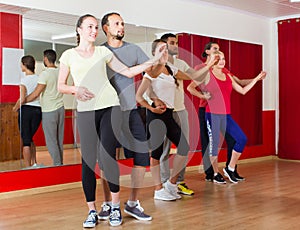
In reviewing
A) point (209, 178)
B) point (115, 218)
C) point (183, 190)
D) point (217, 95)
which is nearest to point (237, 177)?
point (209, 178)

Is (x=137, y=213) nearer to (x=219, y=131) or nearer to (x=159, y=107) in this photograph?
(x=159, y=107)

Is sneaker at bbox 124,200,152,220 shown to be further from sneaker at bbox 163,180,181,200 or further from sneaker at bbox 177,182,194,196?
sneaker at bbox 177,182,194,196

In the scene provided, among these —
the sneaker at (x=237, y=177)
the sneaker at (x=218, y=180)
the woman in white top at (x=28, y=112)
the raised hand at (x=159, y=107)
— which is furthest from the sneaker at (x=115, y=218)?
the sneaker at (x=237, y=177)

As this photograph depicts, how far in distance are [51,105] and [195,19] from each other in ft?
7.87

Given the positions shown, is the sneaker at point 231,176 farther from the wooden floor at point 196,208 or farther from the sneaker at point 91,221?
the sneaker at point 91,221

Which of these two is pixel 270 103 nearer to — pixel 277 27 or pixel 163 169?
pixel 277 27

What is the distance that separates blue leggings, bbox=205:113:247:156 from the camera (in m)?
4.88

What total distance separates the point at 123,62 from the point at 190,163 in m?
2.99

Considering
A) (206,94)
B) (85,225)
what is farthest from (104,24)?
(206,94)

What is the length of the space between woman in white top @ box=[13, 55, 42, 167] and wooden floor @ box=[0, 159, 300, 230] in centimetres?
42

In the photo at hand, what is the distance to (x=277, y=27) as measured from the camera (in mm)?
7090

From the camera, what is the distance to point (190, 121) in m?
5.19

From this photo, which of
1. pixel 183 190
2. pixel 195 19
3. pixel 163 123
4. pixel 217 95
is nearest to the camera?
pixel 163 123

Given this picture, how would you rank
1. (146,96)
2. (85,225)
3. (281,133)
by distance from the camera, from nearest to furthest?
(85,225), (146,96), (281,133)
